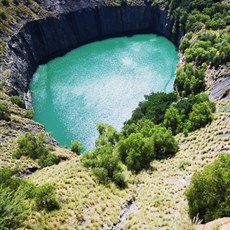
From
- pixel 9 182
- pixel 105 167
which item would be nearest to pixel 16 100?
pixel 105 167

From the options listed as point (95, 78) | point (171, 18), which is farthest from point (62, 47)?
point (171, 18)

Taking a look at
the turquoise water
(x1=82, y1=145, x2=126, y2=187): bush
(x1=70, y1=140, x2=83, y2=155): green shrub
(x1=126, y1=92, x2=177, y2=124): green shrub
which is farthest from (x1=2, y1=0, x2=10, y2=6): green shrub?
(x1=82, y1=145, x2=126, y2=187): bush

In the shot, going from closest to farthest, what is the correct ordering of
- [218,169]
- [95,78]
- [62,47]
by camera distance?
[218,169], [95,78], [62,47]

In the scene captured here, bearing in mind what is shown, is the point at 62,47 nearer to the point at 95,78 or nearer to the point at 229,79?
the point at 95,78

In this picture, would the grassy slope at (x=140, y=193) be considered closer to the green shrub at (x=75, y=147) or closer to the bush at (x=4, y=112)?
the green shrub at (x=75, y=147)

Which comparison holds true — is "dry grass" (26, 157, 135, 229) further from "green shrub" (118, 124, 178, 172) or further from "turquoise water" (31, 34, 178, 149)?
"turquoise water" (31, 34, 178, 149)

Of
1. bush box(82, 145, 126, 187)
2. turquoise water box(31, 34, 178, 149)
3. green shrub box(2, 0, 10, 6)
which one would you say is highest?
bush box(82, 145, 126, 187)
